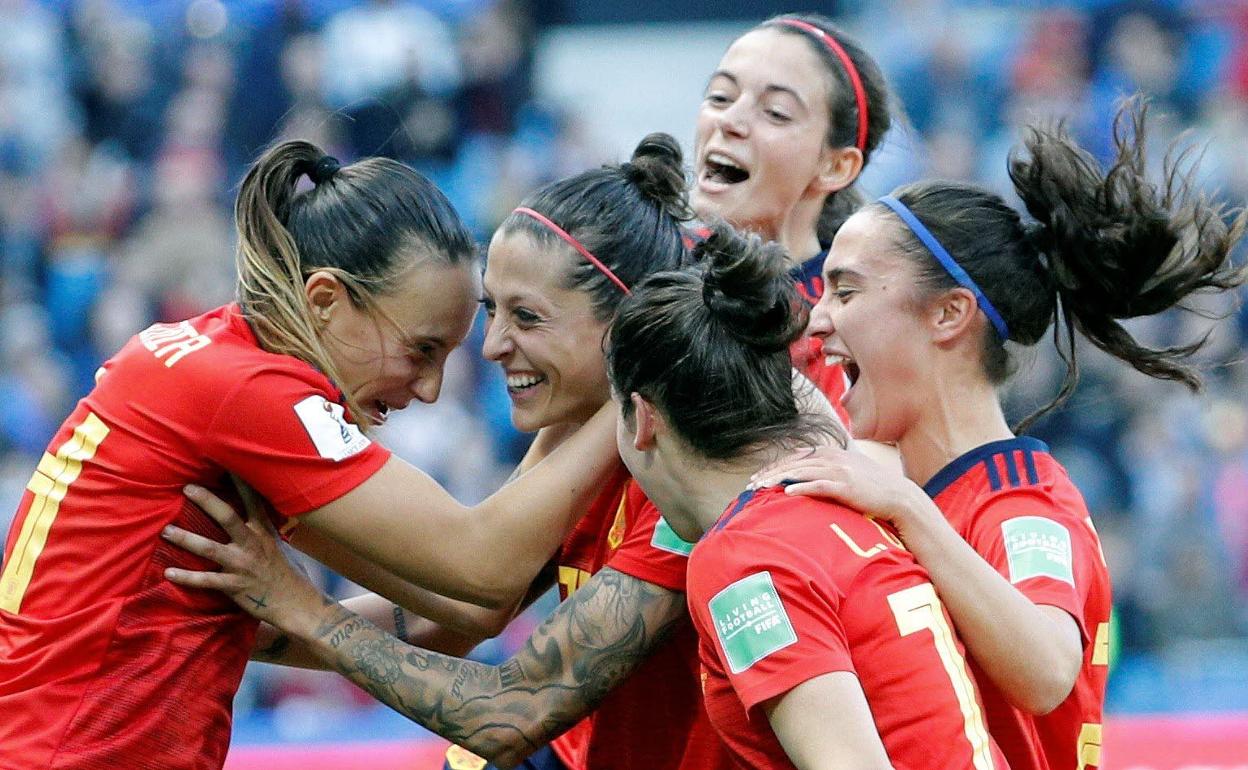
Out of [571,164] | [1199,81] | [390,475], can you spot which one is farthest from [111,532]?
[1199,81]

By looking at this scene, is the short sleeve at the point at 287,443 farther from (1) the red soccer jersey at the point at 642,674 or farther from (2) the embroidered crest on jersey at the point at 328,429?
(1) the red soccer jersey at the point at 642,674

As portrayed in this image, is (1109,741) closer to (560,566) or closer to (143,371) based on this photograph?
(560,566)

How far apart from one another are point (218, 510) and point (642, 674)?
3.04ft

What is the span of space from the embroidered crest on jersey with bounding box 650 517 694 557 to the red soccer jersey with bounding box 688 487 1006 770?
0.38m

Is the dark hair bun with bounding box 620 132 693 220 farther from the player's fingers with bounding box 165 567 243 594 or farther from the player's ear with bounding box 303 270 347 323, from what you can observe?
the player's fingers with bounding box 165 567 243 594

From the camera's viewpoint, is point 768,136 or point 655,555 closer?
point 655,555

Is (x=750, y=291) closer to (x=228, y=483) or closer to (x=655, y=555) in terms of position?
(x=655, y=555)

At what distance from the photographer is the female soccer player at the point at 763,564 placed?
9.25 feet

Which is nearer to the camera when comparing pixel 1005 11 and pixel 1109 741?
pixel 1109 741

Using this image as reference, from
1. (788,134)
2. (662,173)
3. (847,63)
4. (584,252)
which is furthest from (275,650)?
(847,63)

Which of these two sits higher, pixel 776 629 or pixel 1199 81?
pixel 776 629

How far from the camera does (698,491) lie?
10.6ft

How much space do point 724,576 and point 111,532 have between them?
1199mm

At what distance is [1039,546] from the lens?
3.34 metres
